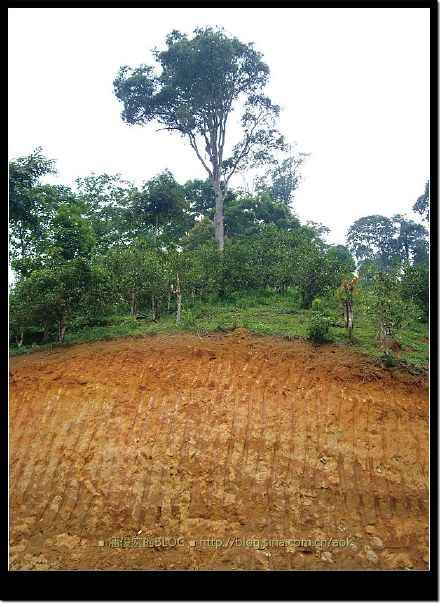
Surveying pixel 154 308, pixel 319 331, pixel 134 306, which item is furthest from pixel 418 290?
pixel 134 306

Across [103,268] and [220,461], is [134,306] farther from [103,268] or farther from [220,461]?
[220,461]

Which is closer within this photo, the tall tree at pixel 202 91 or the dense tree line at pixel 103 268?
the dense tree line at pixel 103 268

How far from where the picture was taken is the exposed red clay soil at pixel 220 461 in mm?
5516

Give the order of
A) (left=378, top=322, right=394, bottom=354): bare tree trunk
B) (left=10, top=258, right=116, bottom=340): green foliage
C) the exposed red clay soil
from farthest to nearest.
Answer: (left=10, top=258, right=116, bottom=340): green foliage → (left=378, top=322, right=394, bottom=354): bare tree trunk → the exposed red clay soil

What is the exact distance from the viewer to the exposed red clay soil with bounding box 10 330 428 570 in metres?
5.52

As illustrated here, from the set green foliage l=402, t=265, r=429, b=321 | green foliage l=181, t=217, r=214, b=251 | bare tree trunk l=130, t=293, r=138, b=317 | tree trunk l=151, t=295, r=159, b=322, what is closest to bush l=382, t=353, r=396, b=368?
green foliage l=402, t=265, r=429, b=321

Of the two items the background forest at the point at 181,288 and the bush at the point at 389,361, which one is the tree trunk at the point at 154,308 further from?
the bush at the point at 389,361

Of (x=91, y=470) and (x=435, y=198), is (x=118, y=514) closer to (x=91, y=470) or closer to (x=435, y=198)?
(x=91, y=470)

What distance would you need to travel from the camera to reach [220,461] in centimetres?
633

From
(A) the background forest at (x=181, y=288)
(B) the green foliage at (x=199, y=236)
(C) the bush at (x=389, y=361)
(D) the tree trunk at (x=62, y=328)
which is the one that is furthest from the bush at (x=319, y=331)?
(B) the green foliage at (x=199, y=236)

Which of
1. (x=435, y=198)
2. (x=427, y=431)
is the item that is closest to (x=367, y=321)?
(x=427, y=431)

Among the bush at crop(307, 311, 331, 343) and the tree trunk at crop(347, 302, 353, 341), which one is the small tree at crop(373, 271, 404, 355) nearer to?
the tree trunk at crop(347, 302, 353, 341)

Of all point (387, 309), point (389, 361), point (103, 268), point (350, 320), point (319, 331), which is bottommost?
point (389, 361)

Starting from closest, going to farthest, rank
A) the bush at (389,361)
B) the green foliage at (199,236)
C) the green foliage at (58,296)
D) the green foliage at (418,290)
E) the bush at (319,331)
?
1. the bush at (389,361)
2. the bush at (319,331)
3. the green foliage at (58,296)
4. the green foliage at (418,290)
5. the green foliage at (199,236)
